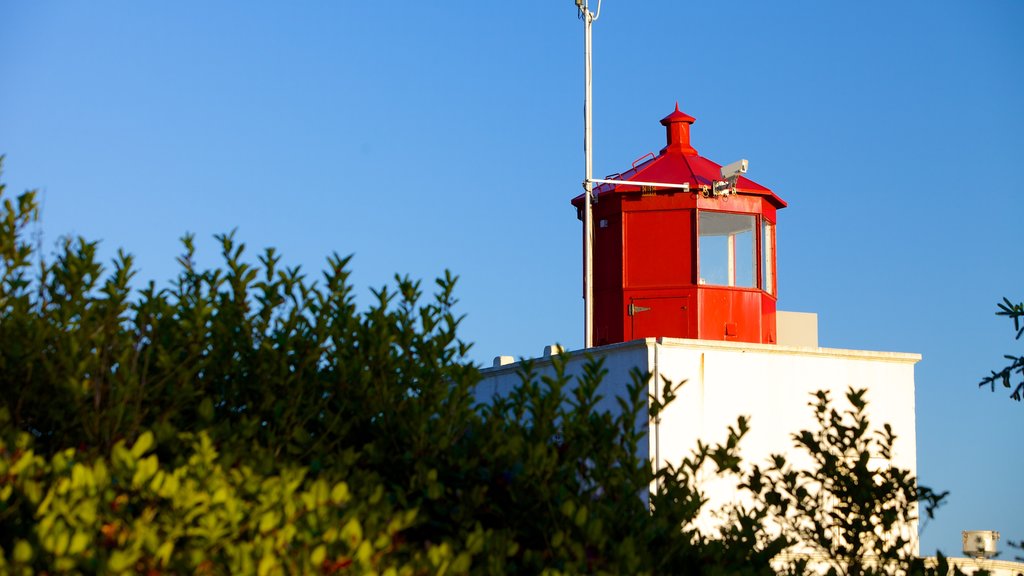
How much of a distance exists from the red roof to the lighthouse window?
505mm

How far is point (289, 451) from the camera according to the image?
4.81 m

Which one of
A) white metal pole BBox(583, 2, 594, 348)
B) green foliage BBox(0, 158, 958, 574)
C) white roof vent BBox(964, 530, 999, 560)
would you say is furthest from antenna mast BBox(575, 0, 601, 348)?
green foliage BBox(0, 158, 958, 574)

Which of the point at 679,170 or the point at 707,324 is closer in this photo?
the point at 707,324

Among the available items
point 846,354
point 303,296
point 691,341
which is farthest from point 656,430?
point 303,296

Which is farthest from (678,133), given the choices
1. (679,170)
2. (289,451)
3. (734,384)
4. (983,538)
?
(289,451)

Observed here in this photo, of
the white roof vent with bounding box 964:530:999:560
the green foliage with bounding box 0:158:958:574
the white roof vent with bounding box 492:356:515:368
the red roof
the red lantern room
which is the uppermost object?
the red roof

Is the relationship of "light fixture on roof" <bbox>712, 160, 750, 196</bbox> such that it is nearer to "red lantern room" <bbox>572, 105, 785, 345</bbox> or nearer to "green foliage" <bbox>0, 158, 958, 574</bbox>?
"red lantern room" <bbox>572, 105, 785, 345</bbox>

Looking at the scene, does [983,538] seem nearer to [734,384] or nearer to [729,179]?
[734,384]

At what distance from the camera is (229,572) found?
392 centimetres

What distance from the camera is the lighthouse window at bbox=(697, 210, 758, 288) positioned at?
19344mm

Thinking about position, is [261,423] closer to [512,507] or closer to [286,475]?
[286,475]

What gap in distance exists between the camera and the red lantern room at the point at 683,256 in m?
19.0

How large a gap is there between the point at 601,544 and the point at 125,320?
215 cm

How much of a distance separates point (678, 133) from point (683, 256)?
9.86ft
